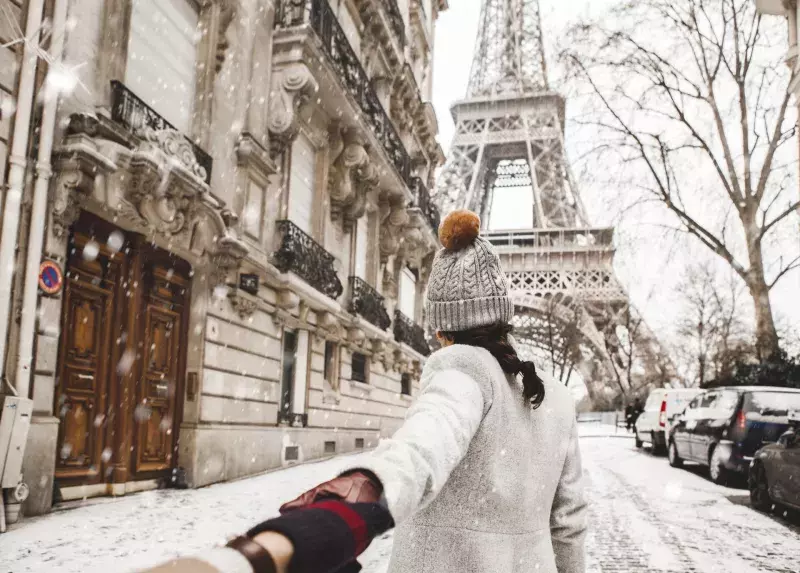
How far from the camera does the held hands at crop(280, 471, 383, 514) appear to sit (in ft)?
3.18

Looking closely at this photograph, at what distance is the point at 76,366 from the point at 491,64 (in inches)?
1899

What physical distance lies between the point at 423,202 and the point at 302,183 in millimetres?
9793

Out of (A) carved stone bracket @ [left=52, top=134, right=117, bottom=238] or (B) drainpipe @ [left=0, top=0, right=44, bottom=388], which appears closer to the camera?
(B) drainpipe @ [left=0, top=0, right=44, bottom=388]

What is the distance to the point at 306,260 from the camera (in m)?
13.4

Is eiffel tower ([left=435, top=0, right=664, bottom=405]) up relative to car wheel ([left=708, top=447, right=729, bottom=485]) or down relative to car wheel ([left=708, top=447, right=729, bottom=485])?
up

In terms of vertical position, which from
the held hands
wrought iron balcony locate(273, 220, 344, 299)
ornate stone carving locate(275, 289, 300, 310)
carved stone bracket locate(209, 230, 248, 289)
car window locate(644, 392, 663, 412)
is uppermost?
wrought iron balcony locate(273, 220, 344, 299)

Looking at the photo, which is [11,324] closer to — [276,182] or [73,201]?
[73,201]

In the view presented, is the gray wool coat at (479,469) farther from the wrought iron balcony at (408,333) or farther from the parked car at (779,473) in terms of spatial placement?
the wrought iron balcony at (408,333)

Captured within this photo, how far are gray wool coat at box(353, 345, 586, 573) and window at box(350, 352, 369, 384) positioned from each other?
633 inches

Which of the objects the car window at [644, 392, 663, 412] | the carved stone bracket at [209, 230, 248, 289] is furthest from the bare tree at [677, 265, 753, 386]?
the carved stone bracket at [209, 230, 248, 289]

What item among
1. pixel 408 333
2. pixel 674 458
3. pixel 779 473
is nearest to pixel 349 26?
pixel 408 333

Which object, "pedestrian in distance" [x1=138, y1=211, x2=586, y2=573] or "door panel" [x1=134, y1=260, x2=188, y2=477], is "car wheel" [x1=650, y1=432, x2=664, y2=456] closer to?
"door panel" [x1=134, y1=260, x2=188, y2=477]

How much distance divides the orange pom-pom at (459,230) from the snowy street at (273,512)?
3999mm

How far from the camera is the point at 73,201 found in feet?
23.7
